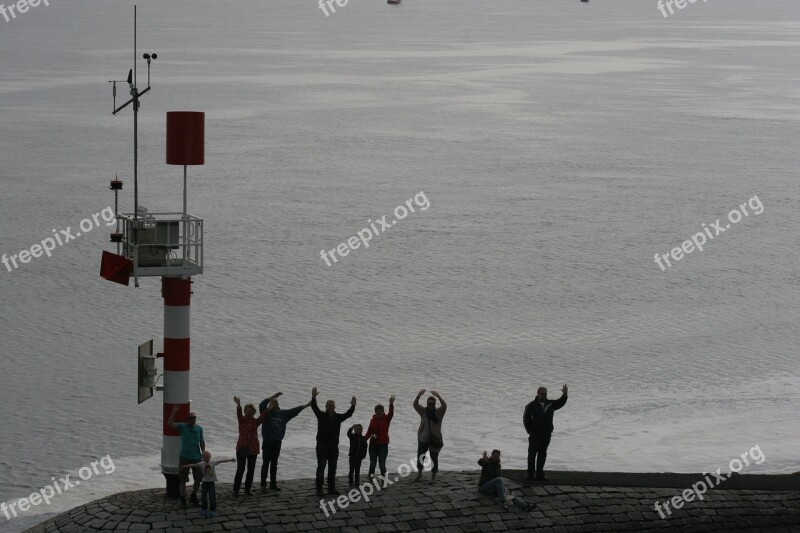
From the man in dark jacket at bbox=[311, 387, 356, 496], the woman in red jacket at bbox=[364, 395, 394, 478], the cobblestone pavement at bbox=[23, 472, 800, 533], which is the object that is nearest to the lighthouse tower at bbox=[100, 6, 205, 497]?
the cobblestone pavement at bbox=[23, 472, 800, 533]

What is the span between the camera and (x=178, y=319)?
16.3 metres

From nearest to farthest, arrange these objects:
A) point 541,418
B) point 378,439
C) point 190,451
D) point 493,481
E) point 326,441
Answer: point 190,451
point 326,441
point 493,481
point 541,418
point 378,439

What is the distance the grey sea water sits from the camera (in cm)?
2522

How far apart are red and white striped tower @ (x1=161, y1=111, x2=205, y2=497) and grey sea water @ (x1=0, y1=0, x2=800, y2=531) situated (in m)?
4.63

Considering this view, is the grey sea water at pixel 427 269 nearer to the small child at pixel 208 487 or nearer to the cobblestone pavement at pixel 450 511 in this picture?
the cobblestone pavement at pixel 450 511

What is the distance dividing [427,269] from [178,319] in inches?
865

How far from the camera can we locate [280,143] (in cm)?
5678

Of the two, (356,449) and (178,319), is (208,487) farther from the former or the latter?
(178,319)

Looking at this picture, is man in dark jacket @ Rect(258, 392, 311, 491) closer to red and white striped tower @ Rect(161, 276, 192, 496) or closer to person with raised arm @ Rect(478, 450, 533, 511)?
red and white striped tower @ Rect(161, 276, 192, 496)

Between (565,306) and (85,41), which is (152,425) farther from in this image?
(85,41)

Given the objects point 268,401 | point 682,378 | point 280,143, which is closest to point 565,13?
point 280,143

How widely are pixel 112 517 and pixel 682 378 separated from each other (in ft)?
Result: 54.4

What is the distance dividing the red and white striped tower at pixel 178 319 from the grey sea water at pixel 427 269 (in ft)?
15.2

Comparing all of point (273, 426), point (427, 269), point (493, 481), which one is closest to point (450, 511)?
point (493, 481)
